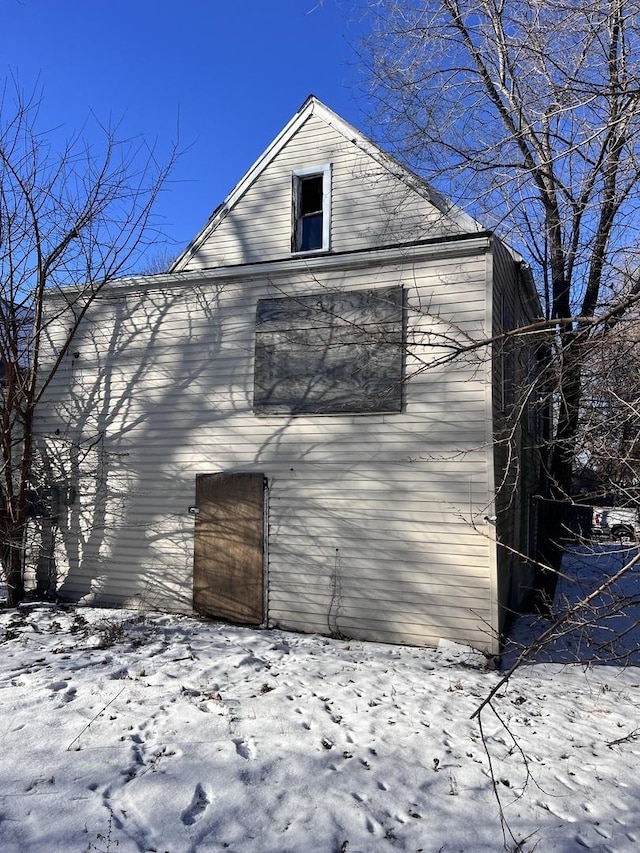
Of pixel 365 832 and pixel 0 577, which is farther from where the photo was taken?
pixel 0 577

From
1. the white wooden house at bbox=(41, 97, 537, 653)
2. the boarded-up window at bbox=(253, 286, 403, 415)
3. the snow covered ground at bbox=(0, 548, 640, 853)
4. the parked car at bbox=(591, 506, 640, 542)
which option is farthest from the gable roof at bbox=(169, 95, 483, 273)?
the snow covered ground at bbox=(0, 548, 640, 853)

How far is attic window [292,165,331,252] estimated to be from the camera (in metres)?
8.98

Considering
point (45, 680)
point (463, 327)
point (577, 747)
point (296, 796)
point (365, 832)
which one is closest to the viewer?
point (365, 832)

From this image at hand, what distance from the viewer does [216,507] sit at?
852 cm

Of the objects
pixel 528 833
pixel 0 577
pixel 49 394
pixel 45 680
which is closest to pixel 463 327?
pixel 528 833

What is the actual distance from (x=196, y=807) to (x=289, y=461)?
511 cm

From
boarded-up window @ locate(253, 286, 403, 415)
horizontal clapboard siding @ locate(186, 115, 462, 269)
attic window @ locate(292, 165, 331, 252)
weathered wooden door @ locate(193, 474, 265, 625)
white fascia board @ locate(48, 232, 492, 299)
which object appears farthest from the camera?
attic window @ locate(292, 165, 331, 252)

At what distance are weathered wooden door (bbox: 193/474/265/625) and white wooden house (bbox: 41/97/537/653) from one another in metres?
0.03

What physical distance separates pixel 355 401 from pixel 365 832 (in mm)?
5379

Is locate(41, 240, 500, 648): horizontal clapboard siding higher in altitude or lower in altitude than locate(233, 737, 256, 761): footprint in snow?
higher

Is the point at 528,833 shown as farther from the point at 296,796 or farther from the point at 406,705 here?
the point at 406,705

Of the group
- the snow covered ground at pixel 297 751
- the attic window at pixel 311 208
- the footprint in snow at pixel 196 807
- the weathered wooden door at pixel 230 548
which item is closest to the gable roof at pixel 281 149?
the attic window at pixel 311 208

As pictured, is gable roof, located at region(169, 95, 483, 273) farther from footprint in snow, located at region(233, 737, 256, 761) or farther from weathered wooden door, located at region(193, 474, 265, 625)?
footprint in snow, located at region(233, 737, 256, 761)

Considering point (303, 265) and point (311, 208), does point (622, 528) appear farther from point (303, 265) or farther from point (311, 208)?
point (311, 208)
